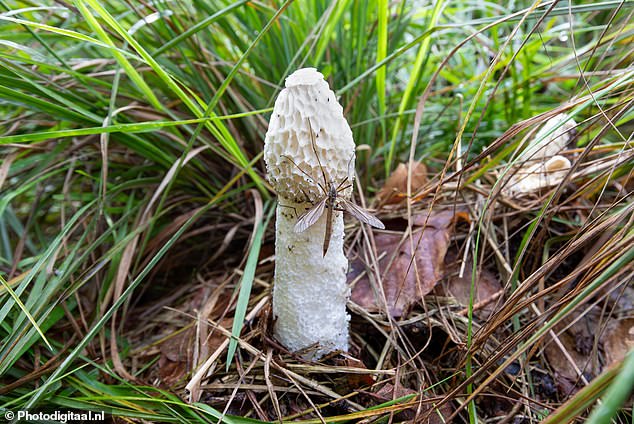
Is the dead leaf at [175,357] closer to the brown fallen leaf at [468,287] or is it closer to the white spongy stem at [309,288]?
the white spongy stem at [309,288]

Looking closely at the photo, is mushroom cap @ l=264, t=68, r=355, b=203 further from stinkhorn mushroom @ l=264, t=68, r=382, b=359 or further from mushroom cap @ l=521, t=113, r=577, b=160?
mushroom cap @ l=521, t=113, r=577, b=160

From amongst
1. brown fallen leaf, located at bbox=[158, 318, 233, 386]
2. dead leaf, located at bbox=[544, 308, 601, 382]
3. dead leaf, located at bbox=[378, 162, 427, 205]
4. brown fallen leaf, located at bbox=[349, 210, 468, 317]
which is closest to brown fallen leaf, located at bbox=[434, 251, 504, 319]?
brown fallen leaf, located at bbox=[349, 210, 468, 317]

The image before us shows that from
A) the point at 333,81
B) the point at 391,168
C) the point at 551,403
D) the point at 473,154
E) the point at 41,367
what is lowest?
the point at 551,403

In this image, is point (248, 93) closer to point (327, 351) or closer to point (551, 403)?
point (327, 351)

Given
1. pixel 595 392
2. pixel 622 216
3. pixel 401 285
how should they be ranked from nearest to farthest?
pixel 595 392 → pixel 622 216 → pixel 401 285

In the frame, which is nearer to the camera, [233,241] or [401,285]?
[401,285]

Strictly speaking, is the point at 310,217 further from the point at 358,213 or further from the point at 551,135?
the point at 551,135

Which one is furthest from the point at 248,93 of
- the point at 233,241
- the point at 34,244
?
the point at 34,244
